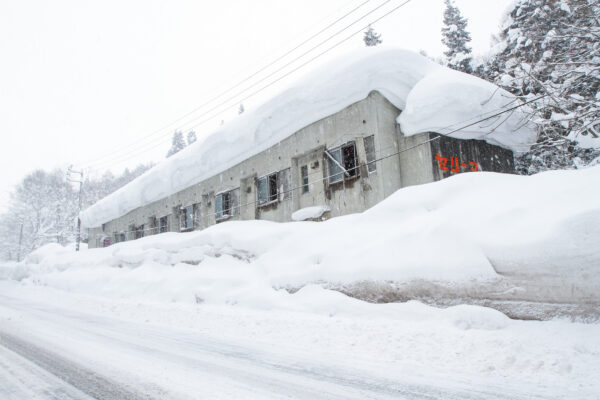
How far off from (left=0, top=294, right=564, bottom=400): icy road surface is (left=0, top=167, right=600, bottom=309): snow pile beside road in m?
2.00

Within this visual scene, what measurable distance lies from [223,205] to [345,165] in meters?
7.38

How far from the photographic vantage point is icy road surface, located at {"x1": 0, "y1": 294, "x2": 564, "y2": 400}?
8.31 feet

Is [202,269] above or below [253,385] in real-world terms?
above

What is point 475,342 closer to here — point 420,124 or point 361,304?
point 361,304

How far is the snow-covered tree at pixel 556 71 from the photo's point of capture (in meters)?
8.30

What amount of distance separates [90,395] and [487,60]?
22.0 metres

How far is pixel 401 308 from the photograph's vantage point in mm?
4930

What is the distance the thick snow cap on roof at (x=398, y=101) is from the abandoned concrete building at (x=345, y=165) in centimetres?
32

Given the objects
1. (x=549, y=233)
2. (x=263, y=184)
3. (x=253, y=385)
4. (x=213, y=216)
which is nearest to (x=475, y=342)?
(x=549, y=233)

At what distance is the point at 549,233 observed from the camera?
409 cm

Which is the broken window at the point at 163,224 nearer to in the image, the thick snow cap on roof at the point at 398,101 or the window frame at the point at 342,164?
the thick snow cap on roof at the point at 398,101

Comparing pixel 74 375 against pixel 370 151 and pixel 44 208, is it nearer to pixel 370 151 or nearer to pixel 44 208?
pixel 370 151

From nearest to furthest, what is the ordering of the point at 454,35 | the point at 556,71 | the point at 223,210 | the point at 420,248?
1. the point at 420,248
2. the point at 556,71
3. the point at 223,210
4. the point at 454,35

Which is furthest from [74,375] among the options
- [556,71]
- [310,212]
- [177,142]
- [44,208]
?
[177,142]
